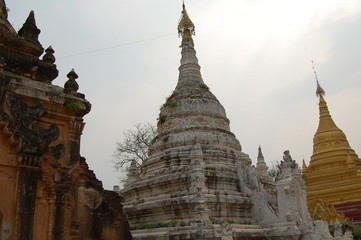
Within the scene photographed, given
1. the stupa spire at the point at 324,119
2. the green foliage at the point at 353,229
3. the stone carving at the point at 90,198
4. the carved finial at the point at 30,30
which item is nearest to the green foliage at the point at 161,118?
the green foliage at the point at 353,229

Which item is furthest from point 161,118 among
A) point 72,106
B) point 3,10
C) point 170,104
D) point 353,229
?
point 72,106

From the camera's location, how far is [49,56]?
830cm

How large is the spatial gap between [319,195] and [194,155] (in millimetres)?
18905

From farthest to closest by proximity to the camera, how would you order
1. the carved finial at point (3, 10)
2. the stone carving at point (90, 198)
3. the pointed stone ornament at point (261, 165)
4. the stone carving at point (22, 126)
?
the pointed stone ornament at point (261, 165) < the carved finial at point (3, 10) < the stone carving at point (90, 198) < the stone carving at point (22, 126)

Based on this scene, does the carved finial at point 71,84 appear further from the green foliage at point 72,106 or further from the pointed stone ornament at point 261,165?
the pointed stone ornament at point 261,165

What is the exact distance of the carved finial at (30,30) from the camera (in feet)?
27.1

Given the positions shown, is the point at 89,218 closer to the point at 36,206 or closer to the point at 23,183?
the point at 36,206

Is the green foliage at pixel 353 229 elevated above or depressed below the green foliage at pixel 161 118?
below

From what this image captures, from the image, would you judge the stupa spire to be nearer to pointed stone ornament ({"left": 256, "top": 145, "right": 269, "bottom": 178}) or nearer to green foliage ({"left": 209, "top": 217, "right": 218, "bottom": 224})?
pointed stone ornament ({"left": 256, "top": 145, "right": 269, "bottom": 178})

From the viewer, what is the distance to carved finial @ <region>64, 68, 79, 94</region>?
7891 millimetres

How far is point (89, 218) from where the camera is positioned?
24.4 ft

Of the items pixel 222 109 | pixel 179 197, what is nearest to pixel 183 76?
pixel 222 109

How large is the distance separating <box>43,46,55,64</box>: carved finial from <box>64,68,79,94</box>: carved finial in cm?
50

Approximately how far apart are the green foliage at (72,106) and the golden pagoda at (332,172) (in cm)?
2206
